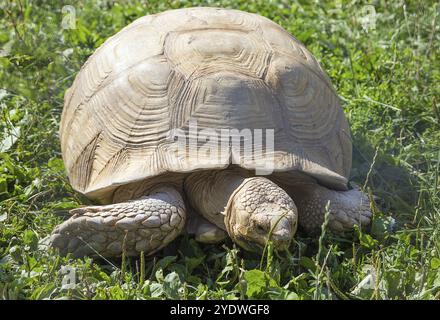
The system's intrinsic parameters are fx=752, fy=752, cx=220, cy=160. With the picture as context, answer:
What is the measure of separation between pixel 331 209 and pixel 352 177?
745 mm

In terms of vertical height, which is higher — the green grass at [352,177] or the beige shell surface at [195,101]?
the beige shell surface at [195,101]

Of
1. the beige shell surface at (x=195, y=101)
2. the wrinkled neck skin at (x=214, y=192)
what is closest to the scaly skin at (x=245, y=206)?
the wrinkled neck skin at (x=214, y=192)

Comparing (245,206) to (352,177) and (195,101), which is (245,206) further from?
(352,177)

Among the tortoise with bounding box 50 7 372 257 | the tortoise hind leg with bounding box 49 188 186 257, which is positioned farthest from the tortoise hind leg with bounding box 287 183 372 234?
the tortoise hind leg with bounding box 49 188 186 257

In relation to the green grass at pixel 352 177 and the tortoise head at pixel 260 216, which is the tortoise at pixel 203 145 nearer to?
the tortoise head at pixel 260 216

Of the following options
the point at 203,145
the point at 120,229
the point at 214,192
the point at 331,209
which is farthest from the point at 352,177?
the point at 120,229

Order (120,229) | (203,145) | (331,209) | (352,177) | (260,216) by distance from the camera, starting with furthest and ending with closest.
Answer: (352,177) < (331,209) < (203,145) < (120,229) < (260,216)

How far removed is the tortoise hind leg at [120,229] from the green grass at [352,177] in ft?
0.24

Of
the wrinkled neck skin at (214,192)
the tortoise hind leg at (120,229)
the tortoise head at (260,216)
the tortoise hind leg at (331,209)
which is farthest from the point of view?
the tortoise hind leg at (331,209)

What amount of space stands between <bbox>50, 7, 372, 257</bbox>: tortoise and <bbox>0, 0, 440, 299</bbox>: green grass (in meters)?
0.14

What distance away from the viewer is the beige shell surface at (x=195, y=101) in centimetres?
374

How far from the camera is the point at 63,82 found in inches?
212

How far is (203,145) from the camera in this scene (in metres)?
3.69

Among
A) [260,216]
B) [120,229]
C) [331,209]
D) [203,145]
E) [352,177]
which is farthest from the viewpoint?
[352,177]
